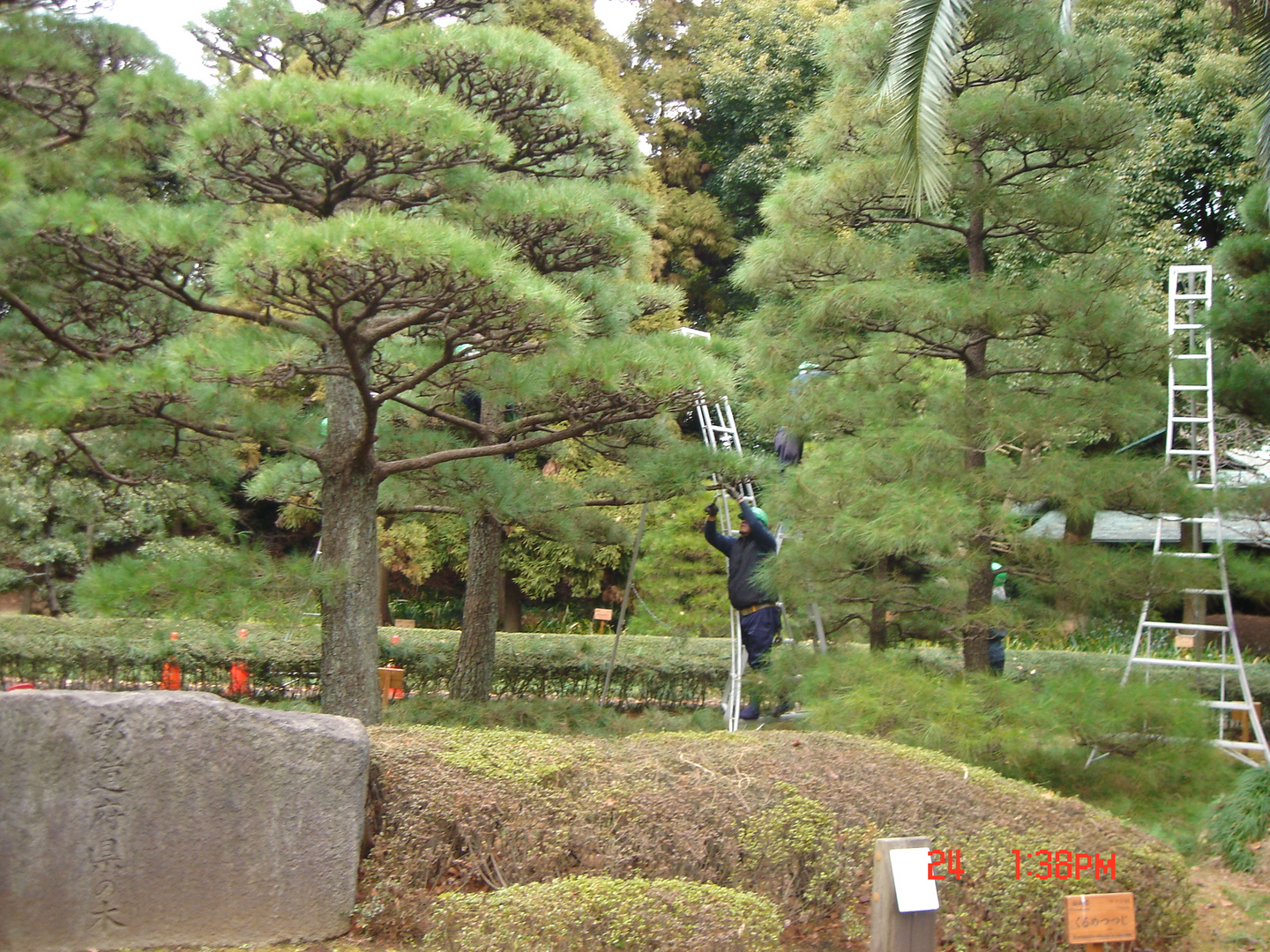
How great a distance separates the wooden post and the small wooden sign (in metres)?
0.54

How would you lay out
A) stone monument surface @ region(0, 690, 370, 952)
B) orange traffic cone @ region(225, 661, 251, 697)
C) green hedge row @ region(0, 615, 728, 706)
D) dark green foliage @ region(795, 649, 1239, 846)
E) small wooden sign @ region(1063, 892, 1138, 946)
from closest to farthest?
small wooden sign @ region(1063, 892, 1138, 946), stone monument surface @ region(0, 690, 370, 952), dark green foliage @ region(795, 649, 1239, 846), orange traffic cone @ region(225, 661, 251, 697), green hedge row @ region(0, 615, 728, 706)

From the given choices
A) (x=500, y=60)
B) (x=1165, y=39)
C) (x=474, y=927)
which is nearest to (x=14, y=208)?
(x=500, y=60)

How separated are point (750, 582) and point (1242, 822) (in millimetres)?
2999

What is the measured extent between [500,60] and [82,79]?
2.42m

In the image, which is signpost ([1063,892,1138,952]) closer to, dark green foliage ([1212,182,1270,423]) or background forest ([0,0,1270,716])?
background forest ([0,0,1270,716])

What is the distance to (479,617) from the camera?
7.93 metres

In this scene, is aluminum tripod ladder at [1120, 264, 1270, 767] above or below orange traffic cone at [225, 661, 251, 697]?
above

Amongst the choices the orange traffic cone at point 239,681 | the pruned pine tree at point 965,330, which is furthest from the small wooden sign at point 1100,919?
the orange traffic cone at point 239,681

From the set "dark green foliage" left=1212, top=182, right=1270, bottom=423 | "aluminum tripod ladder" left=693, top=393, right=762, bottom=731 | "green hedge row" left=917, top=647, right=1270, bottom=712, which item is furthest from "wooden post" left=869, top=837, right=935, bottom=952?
"dark green foliage" left=1212, top=182, right=1270, bottom=423

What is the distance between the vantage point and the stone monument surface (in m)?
3.46

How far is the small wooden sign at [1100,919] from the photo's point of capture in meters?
3.35

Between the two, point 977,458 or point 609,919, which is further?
point 977,458
